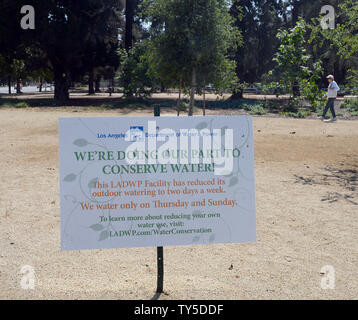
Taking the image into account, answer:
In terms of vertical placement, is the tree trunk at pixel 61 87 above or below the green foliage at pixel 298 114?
above

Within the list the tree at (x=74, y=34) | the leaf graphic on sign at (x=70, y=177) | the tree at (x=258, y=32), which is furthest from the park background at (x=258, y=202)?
the tree at (x=258, y=32)

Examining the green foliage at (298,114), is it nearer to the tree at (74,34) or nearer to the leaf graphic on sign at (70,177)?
the tree at (74,34)

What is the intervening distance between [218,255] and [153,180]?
1.71 meters

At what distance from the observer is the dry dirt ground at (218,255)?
381 cm

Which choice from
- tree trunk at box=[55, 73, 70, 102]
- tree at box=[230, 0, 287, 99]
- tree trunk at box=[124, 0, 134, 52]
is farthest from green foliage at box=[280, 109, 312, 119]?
tree trunk at box=[55, 73, 70, 102]

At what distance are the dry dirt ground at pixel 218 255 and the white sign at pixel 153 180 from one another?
632 millimetres

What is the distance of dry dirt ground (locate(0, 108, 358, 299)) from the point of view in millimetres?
3809

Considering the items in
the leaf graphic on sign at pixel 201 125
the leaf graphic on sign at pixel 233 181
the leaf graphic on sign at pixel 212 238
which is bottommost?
the leaf graphic on sign at pixel 212 238

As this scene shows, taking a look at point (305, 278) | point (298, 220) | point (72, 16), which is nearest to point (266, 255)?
point (305, 278)

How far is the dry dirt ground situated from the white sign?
63 centimetres

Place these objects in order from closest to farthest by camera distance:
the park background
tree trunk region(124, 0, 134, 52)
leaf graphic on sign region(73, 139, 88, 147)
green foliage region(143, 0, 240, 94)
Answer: leaf graphic on sign region(73, 139, 88, 147) < the park background < green foliage region(143, 0, 240, 94) < tree trunk region(124, 0, 134, 52)

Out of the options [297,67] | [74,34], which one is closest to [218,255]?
[297,67]

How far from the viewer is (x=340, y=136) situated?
14.7 meters

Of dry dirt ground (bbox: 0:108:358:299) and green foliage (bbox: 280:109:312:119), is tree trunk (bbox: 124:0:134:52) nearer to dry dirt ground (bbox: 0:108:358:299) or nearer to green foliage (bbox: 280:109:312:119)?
green foliage (bbox: 280:109:312:119)
